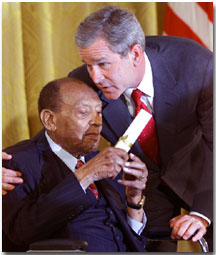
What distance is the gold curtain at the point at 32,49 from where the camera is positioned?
1.69 m

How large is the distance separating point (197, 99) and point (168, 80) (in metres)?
0.13

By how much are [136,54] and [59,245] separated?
2.42ft

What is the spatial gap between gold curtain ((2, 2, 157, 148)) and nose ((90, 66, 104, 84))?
0.11 meters

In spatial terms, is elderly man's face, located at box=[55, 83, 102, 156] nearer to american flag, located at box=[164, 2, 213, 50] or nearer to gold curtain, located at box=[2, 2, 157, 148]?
gold curtain, located at box=[2, 2, 157, 148]

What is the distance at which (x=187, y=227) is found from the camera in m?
1.67

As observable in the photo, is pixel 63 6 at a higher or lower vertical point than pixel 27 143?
higher

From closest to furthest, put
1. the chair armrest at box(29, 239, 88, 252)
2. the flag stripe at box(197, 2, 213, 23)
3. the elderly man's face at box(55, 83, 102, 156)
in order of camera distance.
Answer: the chair armrest at box(29, 239, 88, 252), the elderly man's face at box(55, 83, 102, 156), the flag stripe at box(197, 2, 213, 23)

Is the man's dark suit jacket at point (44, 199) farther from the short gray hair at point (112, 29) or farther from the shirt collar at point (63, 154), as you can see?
the short gray hair at point (112, 29)

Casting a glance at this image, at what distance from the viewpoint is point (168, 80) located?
169cm

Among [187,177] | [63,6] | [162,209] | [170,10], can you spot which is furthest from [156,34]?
[162,209]

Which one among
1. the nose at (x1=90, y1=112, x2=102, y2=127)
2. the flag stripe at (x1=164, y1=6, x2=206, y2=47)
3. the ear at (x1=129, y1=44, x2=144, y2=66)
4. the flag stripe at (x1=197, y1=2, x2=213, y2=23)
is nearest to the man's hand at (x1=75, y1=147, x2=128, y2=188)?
the nose at (x1=90, y1=112, x2=102, y2=127)

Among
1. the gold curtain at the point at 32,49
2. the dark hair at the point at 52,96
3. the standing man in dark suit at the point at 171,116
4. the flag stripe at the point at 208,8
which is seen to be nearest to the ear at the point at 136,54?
the standing man in dark suit at the point at 171,116

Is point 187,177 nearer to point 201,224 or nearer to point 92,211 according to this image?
point 201,224

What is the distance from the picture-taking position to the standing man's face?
1.57 meters
